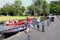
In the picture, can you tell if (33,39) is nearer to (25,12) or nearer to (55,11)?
(25,12)

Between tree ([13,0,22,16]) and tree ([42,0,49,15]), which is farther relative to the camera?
tree ([42,0,49,15])

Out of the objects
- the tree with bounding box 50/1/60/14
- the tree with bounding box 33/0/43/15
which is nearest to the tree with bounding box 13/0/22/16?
the tree with bounding box 33/0/43/15

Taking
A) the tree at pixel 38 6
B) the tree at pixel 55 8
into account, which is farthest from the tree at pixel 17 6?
the tree at pixel 55 8

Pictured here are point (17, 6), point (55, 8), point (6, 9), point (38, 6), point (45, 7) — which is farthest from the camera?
point (55, 8)

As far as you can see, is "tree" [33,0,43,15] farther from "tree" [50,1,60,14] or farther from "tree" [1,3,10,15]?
"tree" [50,1,60,14]

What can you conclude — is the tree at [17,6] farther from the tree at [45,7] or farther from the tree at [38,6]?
the tree at [45,7]

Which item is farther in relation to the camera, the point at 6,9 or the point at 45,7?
the point at 45,7

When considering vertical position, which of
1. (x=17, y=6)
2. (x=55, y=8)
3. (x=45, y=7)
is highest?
(x=17, y=6)

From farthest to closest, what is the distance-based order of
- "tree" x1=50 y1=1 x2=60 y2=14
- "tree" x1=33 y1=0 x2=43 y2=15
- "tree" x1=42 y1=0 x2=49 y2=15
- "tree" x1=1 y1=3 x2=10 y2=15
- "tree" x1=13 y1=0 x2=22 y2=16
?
"tree" x1=50 y1=1 x2=60 y2=14 → "tree" x1=42 y1=0 x2=49 y2=15 → "tree" x1=33 y1=0 x2=43 y2=15 → "tree" x1=13 y1=0 x2=22 y2=16 → "tree" x1=1 y1=3 x2=10 y2=15

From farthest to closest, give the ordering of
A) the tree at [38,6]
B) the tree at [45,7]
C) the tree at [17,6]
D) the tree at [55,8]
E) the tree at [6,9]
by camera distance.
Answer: the tree at [55,8] < the tree at [45,7] < the tree at [38,6] < the tree at [17,6] < the tree at [6,9]

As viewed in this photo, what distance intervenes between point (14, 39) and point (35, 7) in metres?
114

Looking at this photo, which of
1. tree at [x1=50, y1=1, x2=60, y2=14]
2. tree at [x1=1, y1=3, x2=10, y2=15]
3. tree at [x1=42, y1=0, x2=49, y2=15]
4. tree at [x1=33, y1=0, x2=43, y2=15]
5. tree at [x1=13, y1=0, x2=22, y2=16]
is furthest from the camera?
tree at [x1=50, y1=1, x2=60, y2=14]

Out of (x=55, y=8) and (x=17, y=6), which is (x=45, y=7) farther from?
(x=55, y=8)

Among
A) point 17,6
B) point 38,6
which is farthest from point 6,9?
point 38,6
